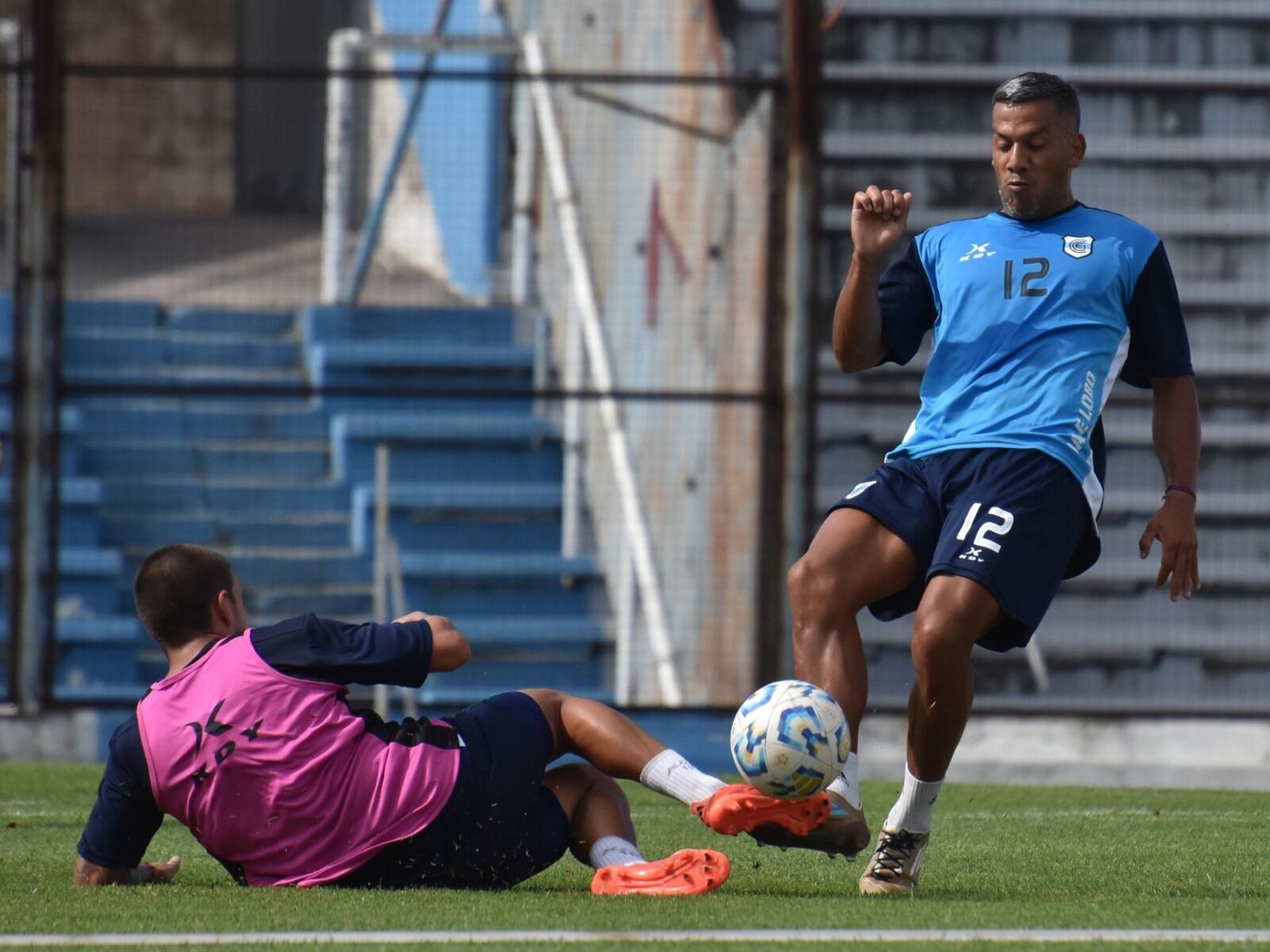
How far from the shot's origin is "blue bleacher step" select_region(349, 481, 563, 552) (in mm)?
11070

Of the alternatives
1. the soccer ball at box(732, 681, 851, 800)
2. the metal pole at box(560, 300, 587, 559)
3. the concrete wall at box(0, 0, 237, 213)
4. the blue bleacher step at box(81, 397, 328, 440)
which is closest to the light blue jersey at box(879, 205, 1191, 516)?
the soccer ball at box(732, 681, 851, 800)

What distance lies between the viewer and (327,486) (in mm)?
→ 11570

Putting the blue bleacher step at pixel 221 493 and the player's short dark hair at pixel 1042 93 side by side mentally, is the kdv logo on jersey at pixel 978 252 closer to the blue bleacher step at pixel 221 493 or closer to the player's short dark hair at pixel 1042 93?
the player's short dark hair at pixel 1042 93

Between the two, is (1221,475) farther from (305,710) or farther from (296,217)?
(296,217)

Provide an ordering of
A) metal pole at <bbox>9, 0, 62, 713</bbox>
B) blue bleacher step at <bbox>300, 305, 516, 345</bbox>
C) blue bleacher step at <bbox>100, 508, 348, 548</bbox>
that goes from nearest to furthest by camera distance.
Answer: metal pole at <bbox>9, 0, 62, 713</bbox>, blue bleacher step at <bbox>100, 508, 348, 548</bbox>, blue bleacher step at <bbox>300, 305, 516, 345</bbox>

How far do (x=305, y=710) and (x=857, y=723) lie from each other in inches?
47.1

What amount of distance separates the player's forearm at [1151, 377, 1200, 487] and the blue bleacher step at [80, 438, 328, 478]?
789 centimetres

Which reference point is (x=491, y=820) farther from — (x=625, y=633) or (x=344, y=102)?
(x=344, y=102)

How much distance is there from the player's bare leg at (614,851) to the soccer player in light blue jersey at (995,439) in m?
0.35

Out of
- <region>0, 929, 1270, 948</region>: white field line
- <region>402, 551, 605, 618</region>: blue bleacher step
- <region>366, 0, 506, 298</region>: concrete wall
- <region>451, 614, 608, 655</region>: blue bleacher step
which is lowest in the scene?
<region>451, 614, 608, 655</region>: blue bleacher step

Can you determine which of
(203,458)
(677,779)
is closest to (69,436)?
(203,458)

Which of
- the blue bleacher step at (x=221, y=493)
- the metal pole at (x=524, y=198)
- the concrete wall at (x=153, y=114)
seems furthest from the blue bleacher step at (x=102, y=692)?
the concrete wall at (x=153, y=114)

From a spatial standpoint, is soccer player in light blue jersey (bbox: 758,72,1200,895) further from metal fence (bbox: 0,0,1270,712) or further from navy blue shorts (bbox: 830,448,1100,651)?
metal fence (bbox: 0,0,1270,712)

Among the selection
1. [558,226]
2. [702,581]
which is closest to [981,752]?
[702,581]
